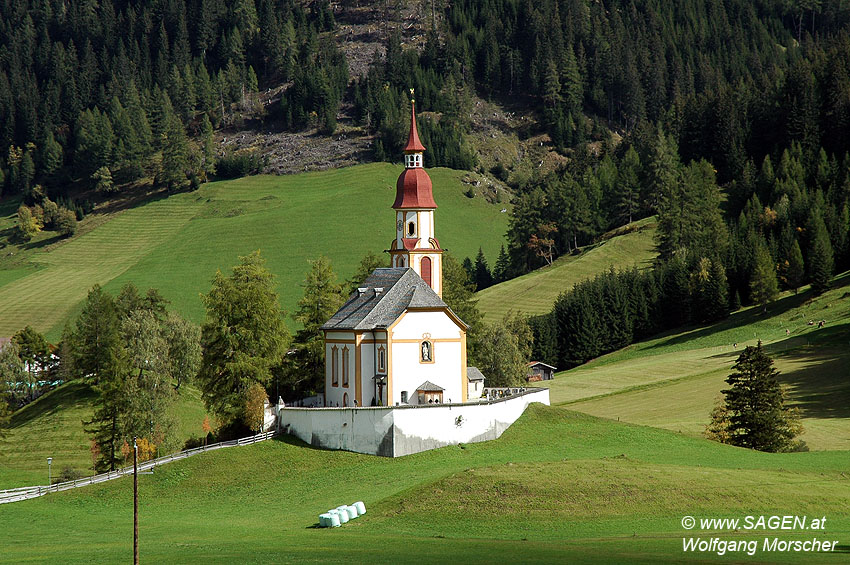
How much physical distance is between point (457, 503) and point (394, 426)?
15063 millimetres

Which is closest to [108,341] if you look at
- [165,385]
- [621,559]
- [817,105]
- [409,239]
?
[165,385]

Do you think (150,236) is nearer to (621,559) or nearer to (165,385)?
(165,385)

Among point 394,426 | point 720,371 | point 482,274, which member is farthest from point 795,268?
point 394,426

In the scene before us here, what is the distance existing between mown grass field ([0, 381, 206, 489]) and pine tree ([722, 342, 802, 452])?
39.5m

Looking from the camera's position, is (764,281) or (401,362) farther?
(764,281)

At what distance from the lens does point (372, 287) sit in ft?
261

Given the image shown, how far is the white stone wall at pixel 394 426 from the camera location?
227 feet

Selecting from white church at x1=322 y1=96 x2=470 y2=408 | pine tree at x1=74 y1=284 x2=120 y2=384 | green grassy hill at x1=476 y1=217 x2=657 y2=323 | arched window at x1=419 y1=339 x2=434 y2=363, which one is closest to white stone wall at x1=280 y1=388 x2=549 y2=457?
white church at x1=322 y1=96 x2=470 y2=408

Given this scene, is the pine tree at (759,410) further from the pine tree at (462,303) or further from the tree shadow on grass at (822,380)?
the pine tree at (462,303)

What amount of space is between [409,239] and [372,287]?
6184 mm

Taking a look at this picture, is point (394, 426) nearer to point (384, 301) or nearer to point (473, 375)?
point (384, 301)

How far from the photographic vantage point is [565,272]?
515 ft

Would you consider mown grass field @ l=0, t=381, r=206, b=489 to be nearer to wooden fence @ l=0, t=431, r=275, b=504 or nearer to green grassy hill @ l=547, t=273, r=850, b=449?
wooden fence @ l=0, t=431, r=275, b=504

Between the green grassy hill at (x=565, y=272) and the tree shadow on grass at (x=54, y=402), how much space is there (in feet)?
170
